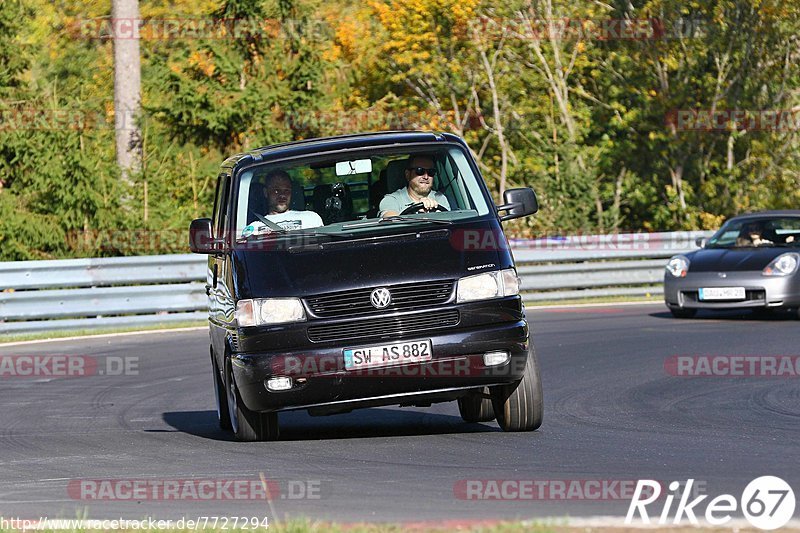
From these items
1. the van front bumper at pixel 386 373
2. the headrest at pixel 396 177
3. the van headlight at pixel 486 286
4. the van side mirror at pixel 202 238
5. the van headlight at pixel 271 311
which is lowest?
the van front bumper at pixel 386 373

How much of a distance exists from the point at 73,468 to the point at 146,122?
60.5 ft

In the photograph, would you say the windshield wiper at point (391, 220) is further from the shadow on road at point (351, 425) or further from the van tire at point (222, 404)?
the van tire at point (222, 404)

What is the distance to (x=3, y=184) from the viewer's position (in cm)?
2569

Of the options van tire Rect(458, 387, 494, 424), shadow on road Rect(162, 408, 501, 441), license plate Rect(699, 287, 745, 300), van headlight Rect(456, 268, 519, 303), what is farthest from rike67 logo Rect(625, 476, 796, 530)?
license plate Rect(699, 287, 745, 300)

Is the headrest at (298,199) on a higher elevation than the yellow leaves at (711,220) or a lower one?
higher

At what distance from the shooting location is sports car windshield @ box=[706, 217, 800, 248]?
19.3 meters

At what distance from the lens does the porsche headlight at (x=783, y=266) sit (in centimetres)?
1845

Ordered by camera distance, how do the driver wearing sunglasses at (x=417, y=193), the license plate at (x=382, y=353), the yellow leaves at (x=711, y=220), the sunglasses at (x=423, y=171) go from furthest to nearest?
the yellow leaves at (x=711, y=220)
the sunglasses at (x=423, y=171)
the driver wearing sunglasses at (x=417, y=193)
the license plate at (x=382, y=353)

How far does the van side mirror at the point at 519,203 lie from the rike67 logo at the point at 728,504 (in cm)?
302

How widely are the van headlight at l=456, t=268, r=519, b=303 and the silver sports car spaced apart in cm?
1042

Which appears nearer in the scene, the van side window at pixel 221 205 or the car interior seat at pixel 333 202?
the car interior seat at pixel 333 202

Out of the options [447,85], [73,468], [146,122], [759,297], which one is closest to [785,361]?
[759,297]

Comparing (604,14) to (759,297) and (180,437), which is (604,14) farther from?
(180,437)

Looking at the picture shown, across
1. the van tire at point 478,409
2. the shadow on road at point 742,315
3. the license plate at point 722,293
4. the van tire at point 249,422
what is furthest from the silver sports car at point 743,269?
the van tire at point 249,422
